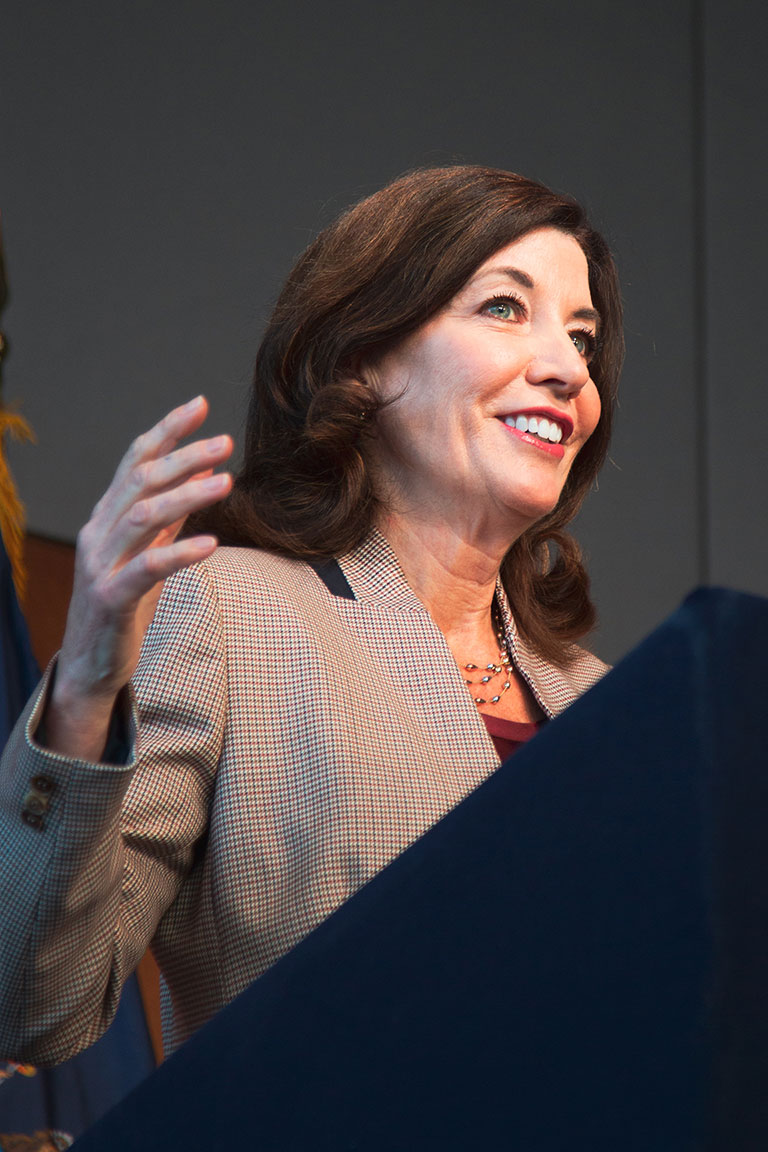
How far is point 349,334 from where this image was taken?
1.50 m

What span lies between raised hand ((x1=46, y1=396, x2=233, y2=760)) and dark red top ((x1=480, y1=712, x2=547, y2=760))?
0.62 meters

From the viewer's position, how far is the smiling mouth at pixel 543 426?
1433 mm

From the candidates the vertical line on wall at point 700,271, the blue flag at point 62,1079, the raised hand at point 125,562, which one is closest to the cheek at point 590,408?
the raised hand at point 125,562

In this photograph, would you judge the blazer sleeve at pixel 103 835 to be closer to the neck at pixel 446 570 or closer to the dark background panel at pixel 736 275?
the neck at pixel 446 570

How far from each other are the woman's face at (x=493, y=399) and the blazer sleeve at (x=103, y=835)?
34 centimetres

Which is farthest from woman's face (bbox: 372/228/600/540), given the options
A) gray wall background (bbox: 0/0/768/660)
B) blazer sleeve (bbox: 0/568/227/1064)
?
gray wall background (bbox: 0/0/768/660)

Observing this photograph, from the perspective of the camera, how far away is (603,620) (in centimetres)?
391

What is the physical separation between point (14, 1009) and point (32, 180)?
280 centimetres

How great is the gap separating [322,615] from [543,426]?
1.03ft

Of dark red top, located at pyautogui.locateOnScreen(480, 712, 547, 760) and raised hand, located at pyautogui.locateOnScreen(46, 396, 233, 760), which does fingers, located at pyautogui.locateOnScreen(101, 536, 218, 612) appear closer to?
raised hand, located at pyautogui.locateOnScreen(46, 396, 233, 760)

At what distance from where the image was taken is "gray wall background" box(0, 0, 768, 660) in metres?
3.37

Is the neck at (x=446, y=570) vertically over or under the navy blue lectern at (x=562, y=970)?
under

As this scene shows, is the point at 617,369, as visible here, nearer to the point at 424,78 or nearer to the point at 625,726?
the point at 625,726

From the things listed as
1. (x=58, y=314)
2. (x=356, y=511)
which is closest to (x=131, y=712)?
(x=356, y=511)
